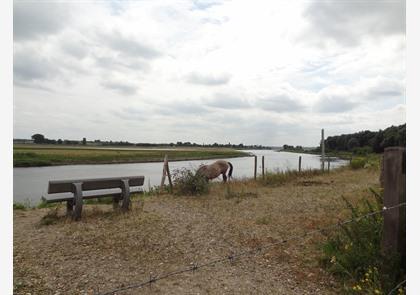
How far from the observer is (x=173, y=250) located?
4.56 meters

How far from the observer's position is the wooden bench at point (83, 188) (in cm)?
595

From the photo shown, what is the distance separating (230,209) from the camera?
7.24 m

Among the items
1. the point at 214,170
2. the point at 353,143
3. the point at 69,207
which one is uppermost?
the point at 353,143

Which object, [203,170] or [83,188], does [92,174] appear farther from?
[83,188]

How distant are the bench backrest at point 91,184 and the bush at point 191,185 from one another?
2.39m

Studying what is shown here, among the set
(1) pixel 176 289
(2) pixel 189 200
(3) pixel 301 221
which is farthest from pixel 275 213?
(1) pixel 176 289

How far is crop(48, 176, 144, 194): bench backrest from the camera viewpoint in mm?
5918

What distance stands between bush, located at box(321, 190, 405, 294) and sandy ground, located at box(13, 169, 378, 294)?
20 centimetres

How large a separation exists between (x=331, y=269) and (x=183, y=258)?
1.97 metres

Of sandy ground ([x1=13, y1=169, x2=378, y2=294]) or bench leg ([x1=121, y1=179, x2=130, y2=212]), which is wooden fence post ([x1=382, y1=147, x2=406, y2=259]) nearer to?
sandy ground ([x1=13, y1=169, x2=378, y2=294])

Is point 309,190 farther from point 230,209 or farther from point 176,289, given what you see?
point 176,289

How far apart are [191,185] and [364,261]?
21.4 feet

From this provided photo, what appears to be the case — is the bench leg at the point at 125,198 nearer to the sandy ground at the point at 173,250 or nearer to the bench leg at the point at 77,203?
the sandy ground at the point at 173,250

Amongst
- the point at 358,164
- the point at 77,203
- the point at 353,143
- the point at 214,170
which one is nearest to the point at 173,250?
the point at 77,203
